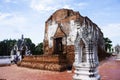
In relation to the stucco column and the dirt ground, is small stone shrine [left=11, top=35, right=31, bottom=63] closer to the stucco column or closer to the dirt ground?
the dirt ground

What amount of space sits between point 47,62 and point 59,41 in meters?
4.01

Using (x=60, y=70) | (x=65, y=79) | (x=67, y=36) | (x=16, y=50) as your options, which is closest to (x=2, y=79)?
(x=65, y=79)

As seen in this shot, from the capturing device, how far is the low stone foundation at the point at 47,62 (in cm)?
1310

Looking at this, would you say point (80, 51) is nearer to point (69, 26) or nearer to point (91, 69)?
point (91, 69)

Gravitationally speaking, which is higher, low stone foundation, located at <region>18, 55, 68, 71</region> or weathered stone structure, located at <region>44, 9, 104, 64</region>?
weathered stone structure, located at <region>44, 9, 104, 64</region>

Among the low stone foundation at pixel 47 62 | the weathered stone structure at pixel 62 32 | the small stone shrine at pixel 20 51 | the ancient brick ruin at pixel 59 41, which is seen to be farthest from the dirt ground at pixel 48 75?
the small stone shrine at pixel 20 51

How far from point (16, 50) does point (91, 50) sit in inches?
657

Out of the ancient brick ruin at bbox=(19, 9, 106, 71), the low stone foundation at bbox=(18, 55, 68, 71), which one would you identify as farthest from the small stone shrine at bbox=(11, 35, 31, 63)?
the low stone foundation at bbox=(18, 55, 68, 71)

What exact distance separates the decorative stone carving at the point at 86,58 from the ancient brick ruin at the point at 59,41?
5858 mm

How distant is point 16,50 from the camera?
71.5 feet

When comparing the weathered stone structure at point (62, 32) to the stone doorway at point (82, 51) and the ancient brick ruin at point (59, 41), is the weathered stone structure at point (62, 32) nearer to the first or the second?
the ancient brick ruin at point (59, 41)

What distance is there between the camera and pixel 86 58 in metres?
6.84

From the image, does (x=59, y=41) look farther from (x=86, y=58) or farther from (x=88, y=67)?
(x=88, y=67)

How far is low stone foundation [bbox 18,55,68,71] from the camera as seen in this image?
13097 mm
